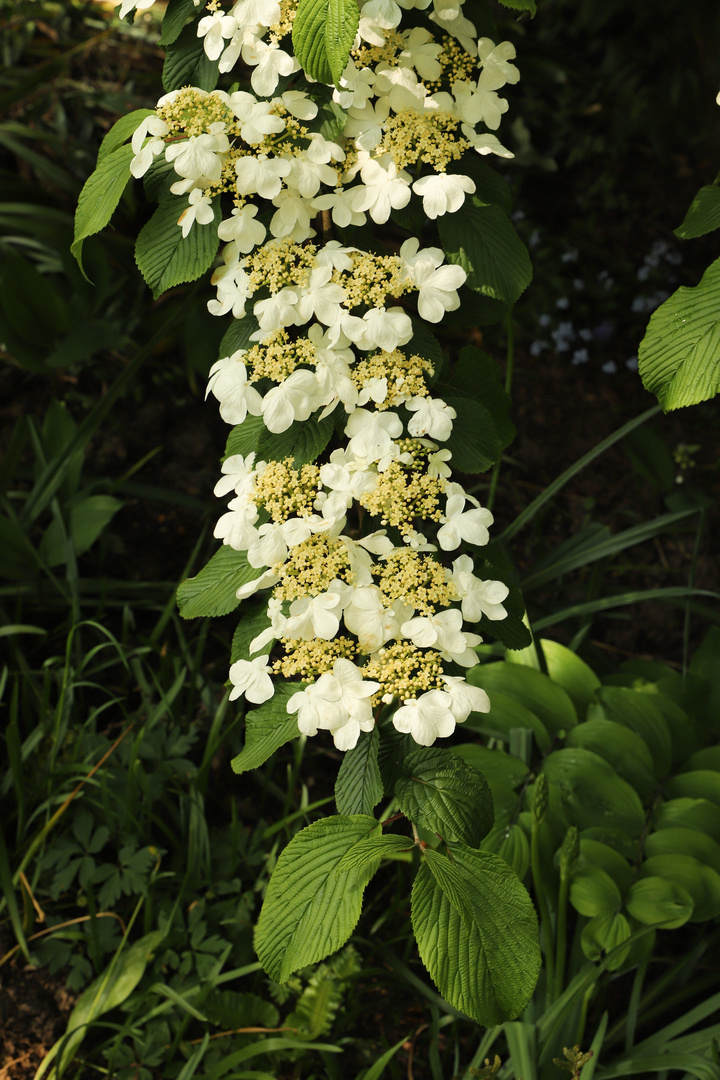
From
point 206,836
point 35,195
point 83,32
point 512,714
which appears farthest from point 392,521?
point 83,32

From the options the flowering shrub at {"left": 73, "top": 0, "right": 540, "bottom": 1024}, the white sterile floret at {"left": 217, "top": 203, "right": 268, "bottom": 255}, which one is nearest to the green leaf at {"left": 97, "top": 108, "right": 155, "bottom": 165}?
the flowering shrub at {"left": 73, "top": 0, "right": 540, "bottom": 1024}

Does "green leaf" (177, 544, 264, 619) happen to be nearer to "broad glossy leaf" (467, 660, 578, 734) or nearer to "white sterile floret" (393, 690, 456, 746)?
"white sterile floret" (393, 690, 456, 746)

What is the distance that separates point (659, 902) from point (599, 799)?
14 cm

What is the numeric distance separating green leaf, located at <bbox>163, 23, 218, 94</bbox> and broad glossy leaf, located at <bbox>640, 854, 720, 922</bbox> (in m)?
1.00

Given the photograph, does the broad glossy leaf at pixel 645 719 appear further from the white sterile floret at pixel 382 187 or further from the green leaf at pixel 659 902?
the white sterile floret at pixel 382 187

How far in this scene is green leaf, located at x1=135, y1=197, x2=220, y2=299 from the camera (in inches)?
25.1

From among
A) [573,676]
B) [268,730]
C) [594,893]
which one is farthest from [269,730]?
A: [573,676]

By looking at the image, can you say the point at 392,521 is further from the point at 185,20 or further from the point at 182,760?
the point at 182,760

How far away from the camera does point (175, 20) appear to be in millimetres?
664

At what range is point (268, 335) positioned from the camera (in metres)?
0.64

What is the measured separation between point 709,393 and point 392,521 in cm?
26

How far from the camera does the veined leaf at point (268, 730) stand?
632mm

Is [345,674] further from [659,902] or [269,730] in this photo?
[659,902]

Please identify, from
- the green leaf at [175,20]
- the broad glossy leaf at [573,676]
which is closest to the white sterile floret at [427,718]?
→ the green leaf at [175,20]
